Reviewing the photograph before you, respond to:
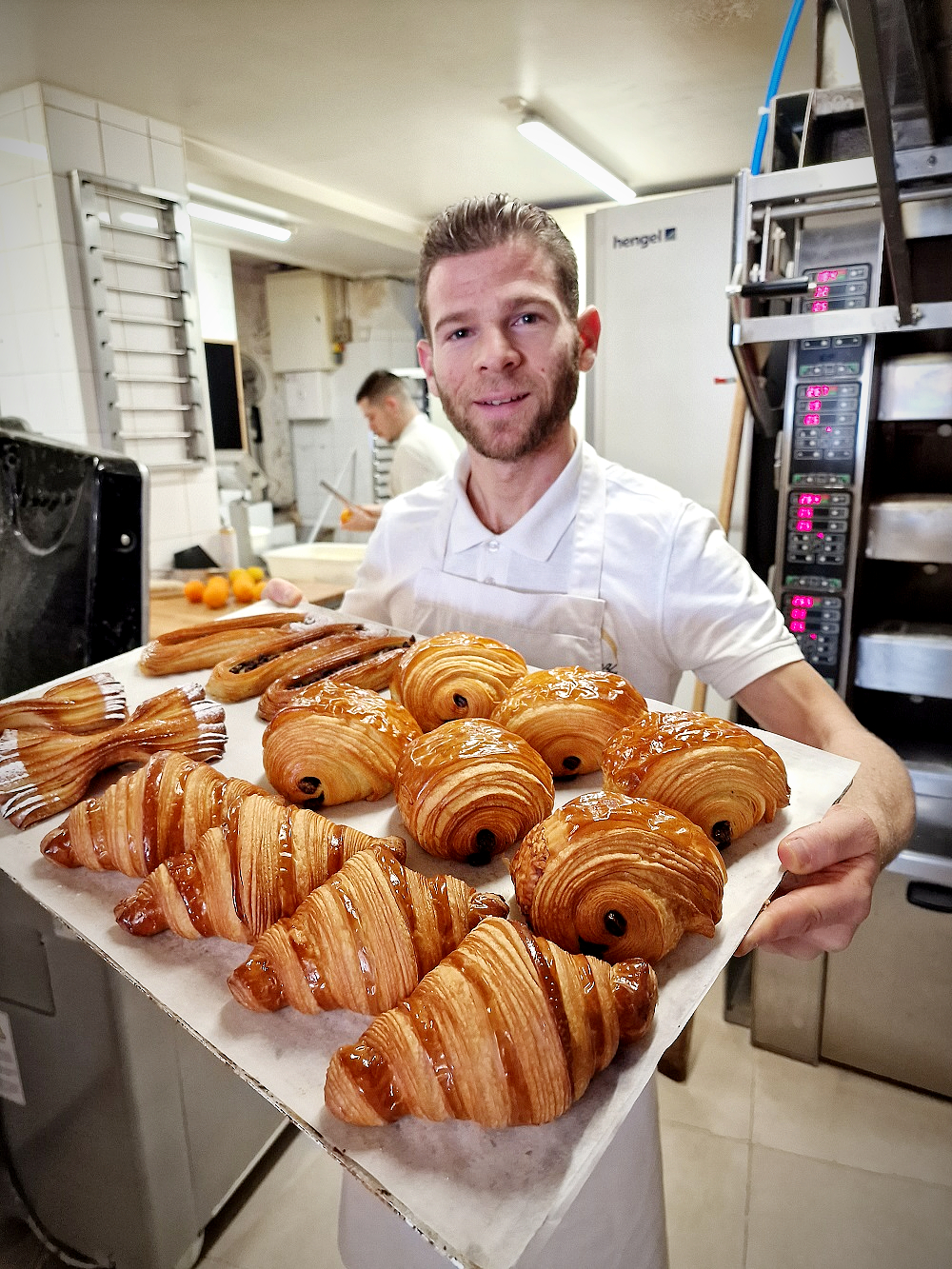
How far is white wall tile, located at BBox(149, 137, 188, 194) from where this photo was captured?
398 centimetres

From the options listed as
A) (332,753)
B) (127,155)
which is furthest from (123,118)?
(332,753)

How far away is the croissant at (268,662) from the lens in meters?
1.46

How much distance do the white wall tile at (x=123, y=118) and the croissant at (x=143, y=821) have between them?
3932 mm

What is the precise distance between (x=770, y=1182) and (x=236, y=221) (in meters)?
6.16

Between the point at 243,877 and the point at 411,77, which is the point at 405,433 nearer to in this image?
the point at 411,77

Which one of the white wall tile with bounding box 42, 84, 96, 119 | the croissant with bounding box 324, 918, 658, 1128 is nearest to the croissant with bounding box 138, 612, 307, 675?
the croissant with bounding box 324, 918, 658, 1128

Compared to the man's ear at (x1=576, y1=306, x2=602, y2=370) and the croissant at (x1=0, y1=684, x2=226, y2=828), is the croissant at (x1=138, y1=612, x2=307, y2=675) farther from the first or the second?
the man's ear at (x1=576, y1=306, x2=602, y2=370)

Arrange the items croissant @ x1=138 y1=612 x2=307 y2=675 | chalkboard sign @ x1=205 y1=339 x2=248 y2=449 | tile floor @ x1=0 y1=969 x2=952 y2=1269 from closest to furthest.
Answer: croissant @ x1=138 y1=612 x2=307 y2=675 → tile floor @ x1=0 y1=969 x2=952 y2=1269 → chalkboard sign @ x1=205 y1=339 x2=248 y2=449

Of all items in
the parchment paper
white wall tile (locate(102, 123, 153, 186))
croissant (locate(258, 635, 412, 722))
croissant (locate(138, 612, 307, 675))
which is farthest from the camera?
white wall tile (locate(102, 123, 153, 186))

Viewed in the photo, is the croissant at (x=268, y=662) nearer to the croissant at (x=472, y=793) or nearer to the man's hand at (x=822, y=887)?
the croissant at (x=472, y=793)

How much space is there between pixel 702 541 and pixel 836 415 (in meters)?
0.57

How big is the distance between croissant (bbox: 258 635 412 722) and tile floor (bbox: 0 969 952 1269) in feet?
4.66

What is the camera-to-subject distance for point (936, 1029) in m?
2.16

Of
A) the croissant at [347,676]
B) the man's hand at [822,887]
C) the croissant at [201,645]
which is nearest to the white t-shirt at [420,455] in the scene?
the croissant at [201,645]
